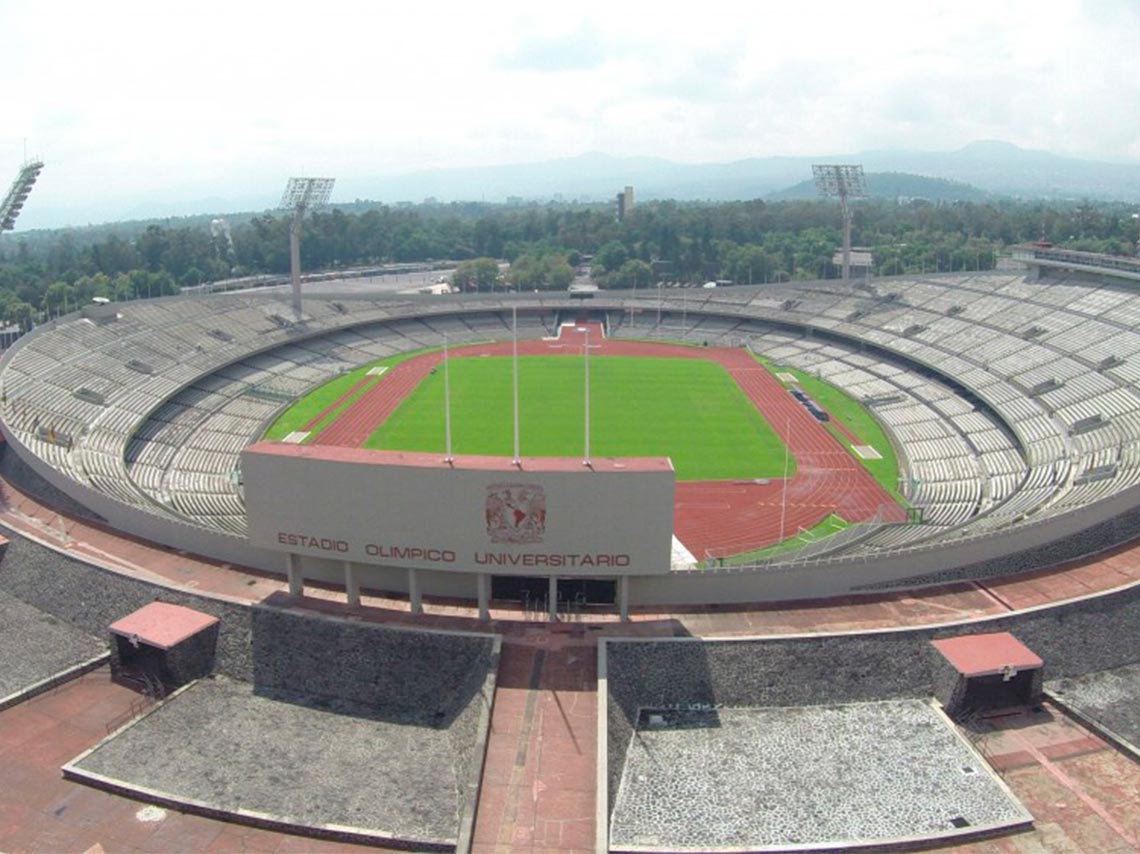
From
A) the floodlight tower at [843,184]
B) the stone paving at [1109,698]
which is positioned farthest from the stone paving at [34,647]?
the floodlight tower at [843,184]

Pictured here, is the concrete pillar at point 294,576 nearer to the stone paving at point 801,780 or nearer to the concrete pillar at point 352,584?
the concrete pillar at point 352,584

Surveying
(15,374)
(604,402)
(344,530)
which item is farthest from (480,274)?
(344,530)

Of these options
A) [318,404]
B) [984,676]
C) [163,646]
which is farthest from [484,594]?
[318,404]

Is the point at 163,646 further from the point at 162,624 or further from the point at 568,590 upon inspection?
the point at 568,590

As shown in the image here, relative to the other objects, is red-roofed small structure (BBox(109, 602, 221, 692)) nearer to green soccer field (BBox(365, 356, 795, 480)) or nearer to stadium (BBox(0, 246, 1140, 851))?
stadium (BBox(0, 246, 1140, 851))

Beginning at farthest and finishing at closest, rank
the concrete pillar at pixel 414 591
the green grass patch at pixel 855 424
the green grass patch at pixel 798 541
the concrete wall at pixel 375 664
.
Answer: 1. the green grass patch at pixel 855 424
2. the green grass patch at pixel 798 541
3. the concrete pillar at pixel 414 591
4. the concrete wall at pixel 375 664

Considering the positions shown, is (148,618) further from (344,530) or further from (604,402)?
(604,402)
